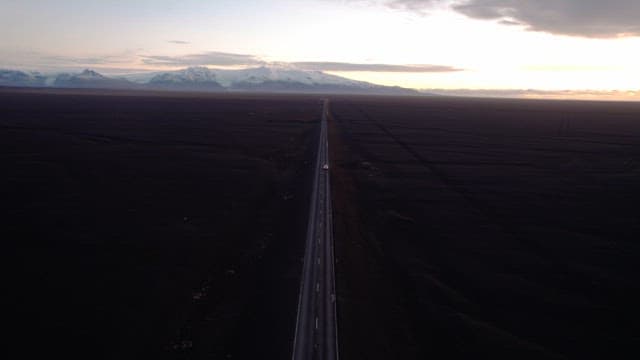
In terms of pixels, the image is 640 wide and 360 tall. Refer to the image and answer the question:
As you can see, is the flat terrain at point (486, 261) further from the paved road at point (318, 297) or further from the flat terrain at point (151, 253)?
the flat terrain at point (151, 253)

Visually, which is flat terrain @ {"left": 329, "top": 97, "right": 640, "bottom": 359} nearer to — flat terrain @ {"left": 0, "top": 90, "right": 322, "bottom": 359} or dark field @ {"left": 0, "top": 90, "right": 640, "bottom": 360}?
dark field @ {"left": 0, "top": 90, "right": 640, "bottom": 360}

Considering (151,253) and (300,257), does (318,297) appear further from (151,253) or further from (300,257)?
(151,253)

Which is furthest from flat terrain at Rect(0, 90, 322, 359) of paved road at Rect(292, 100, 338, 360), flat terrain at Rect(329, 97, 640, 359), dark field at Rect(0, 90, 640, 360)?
flat terrain at Rect(329, 97, 640, 359)

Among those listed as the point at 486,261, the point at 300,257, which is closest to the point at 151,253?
the point at 300,257

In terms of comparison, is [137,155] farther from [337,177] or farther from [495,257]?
[495,257]

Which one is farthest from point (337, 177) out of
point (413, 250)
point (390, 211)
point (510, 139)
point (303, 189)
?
point (510, 139)

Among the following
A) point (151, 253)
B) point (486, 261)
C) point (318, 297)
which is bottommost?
point (151, 253)
